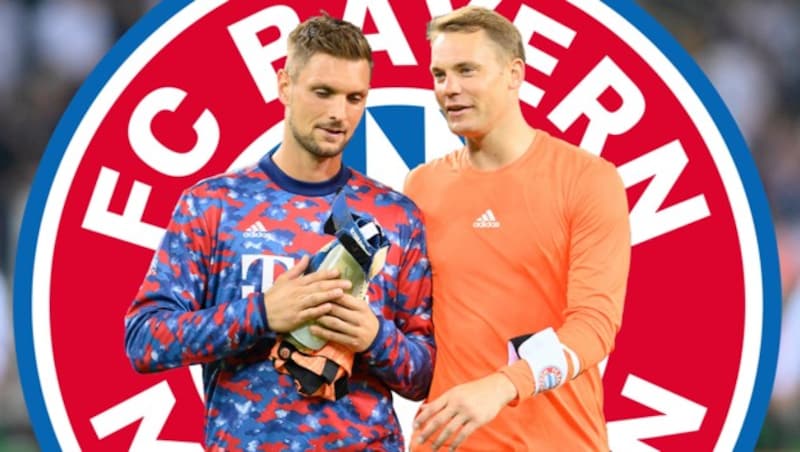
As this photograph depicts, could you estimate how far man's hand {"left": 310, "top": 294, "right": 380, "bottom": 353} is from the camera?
3723mm

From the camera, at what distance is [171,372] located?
5.82 meters

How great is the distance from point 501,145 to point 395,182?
1497mm

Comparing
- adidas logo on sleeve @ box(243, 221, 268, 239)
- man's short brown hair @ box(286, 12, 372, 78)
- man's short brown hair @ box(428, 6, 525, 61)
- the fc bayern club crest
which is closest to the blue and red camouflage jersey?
adidas logo on sleeve @ box(243, 221, 268, 239)

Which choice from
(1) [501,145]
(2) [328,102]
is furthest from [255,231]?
(1) [501,145]

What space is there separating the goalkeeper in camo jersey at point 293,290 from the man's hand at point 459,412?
26 cm

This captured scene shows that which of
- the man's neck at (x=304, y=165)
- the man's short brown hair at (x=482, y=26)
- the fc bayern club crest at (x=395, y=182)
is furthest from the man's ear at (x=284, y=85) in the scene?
the fc bayern club crest at (x=395, y=182)

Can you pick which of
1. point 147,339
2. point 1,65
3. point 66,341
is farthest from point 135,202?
point 1,65

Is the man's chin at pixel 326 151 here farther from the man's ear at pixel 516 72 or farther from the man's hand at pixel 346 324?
the man's ear at pixel 516 72

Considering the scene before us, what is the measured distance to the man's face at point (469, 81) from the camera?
4199 mm

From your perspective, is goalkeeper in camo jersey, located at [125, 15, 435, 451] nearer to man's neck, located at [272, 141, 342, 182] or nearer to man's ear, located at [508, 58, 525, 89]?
man's neck, located at [272, 141, 342, 182]

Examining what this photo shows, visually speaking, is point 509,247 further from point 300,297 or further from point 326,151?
point 300,297

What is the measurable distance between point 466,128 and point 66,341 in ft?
7.83

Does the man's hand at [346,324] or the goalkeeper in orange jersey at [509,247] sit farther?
the goalkeeper in orange jersey at [509,247]

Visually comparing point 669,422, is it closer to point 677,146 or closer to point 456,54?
point 677,146
